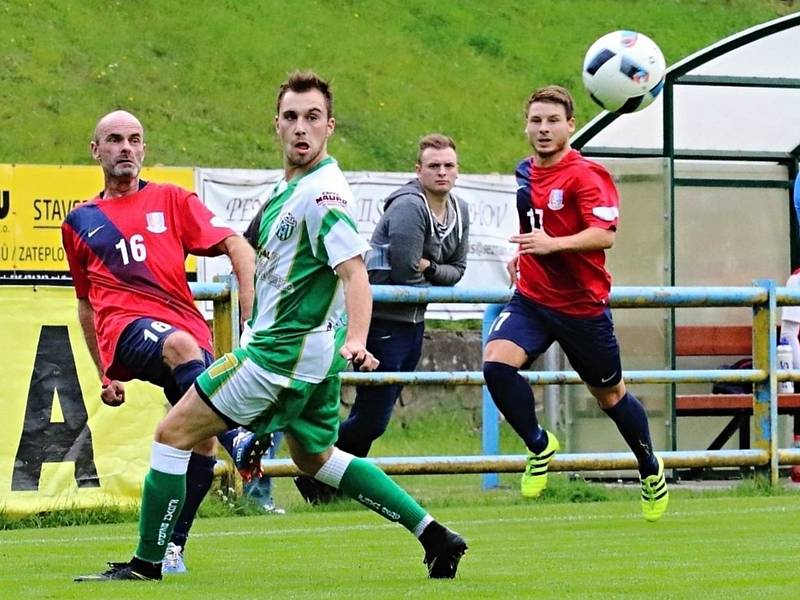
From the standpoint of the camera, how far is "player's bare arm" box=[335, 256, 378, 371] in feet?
20.7

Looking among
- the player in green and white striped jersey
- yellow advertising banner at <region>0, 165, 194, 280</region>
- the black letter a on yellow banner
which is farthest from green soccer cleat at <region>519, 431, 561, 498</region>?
yellow advertising banner at <region>0, 165, 194, 280</region>

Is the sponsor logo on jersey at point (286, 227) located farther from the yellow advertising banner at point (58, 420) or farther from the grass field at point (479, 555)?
the yellow advertising banner at point (58, 420)

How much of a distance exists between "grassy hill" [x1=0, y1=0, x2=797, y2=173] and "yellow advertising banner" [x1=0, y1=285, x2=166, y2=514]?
14.2 m

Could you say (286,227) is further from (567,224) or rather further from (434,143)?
(434,143)

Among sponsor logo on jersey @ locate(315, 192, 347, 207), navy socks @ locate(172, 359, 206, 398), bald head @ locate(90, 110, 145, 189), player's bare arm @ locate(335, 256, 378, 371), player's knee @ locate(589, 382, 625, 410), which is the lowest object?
player's knee @ locate(589, 382, 625, 410)

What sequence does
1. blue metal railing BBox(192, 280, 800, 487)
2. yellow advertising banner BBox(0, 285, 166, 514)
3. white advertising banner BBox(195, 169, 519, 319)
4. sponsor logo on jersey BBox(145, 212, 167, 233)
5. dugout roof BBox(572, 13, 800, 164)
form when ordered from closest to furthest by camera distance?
sponsor logo on jersey BBox(145, 212, 167, 233) → yellow advertising banner BBox(0, 285, 166, 514) → blue metal railing BBox(192, 280, 800, 487) → dugout roof BBox(572, 13, 800, 164) → white advertising banner BBox(195, 169, 519, 319)

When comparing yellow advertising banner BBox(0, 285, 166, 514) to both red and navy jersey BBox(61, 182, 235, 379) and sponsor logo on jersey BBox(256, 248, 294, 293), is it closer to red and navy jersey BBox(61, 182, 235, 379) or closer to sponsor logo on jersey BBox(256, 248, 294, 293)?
red and navy jersey BBox(61, 182, 235, 379)

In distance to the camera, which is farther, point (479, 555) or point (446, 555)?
point (479, 555)

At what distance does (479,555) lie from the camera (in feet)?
26.7

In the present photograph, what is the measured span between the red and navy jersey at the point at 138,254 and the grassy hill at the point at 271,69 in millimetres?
16741

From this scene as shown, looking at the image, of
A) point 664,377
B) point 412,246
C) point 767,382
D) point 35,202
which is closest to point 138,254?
point 412,246

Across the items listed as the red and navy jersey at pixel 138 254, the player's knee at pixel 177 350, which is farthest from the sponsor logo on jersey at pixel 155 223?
the player's knee at pixel 177 350

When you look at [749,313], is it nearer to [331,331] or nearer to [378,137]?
[331,331]

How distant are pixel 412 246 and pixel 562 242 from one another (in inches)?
88.9
